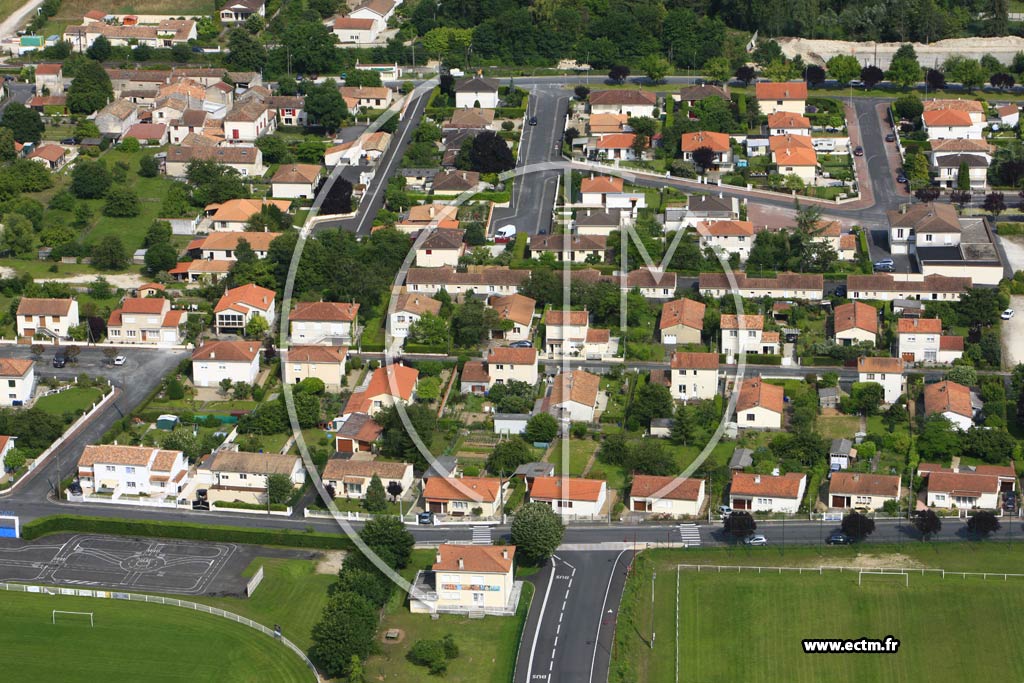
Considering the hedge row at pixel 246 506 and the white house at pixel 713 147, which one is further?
the white house at pixel 713 147

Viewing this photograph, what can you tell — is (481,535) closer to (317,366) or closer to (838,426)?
(317,366)

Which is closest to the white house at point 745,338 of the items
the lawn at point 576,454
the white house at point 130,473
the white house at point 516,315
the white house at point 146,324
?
the white house at point 516,315

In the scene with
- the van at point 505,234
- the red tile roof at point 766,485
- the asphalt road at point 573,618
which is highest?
the van at point 505,234

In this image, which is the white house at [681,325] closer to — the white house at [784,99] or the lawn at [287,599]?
the lawn at [287,599]

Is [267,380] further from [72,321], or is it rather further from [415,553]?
[415,553]

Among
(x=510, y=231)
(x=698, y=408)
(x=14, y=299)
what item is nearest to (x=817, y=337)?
(x=698, y=408)

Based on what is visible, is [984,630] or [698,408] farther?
[698,408]
